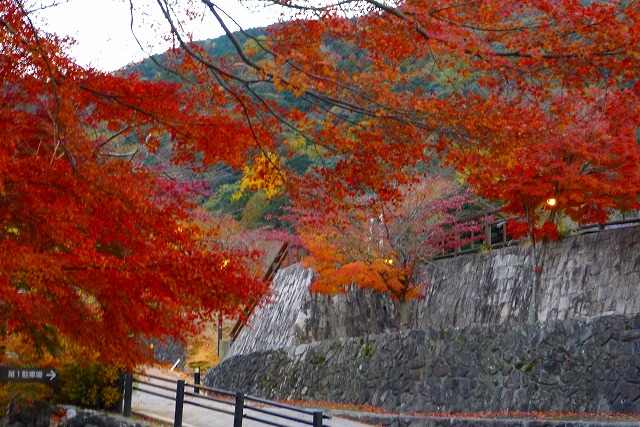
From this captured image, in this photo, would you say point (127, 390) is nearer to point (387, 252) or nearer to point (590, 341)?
point (590, 341)

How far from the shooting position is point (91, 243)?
11602 mm

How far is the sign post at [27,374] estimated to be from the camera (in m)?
13.2

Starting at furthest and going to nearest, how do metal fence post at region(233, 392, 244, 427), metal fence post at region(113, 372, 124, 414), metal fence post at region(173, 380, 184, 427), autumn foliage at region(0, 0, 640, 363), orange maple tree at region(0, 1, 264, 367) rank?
metal fence post at region(113, 372, 124, 414) → metal fence post at region(173, 380, 184, 427) → metal fence post at region(233, 392, 244, 427) → orange maple tree at region(0, 1, 264, 367) → autumn foliage at region(0, 0, 640, 363)

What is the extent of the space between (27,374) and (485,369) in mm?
8361

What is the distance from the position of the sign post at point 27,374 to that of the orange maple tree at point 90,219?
2.49 feet

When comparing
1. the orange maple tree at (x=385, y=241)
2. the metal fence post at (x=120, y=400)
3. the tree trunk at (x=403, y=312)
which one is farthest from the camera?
the tree trunk at (x=403, y=312)

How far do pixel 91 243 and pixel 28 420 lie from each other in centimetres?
630

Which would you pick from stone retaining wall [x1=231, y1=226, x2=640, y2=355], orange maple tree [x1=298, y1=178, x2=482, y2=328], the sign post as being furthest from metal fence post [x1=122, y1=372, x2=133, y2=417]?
orange maple tree [x1=298, y1=178, x2=482, y2=328]

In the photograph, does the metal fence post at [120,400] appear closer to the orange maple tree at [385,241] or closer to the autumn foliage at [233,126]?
the autumn foliage at [233,126]

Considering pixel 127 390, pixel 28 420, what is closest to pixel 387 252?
pixel 127 390

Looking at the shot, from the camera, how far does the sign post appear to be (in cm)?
1325

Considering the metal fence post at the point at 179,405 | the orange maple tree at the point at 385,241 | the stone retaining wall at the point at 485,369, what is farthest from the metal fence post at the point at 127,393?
the orange maple tree at the point at 385,241

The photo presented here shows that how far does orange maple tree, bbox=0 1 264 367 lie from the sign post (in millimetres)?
760

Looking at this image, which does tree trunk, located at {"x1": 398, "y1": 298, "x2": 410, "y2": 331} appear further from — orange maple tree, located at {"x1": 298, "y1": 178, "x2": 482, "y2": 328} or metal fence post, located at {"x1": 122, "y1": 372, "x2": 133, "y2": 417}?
metal fence post, located at {"x1": 122, "y1": 372, "x2": 133, "y2": 417}
